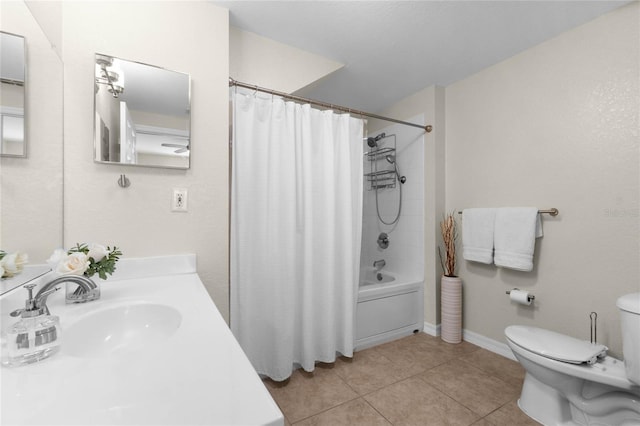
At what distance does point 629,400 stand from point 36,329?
7.68 ft

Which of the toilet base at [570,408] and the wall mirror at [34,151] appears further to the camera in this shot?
the toilet base at [570,408]

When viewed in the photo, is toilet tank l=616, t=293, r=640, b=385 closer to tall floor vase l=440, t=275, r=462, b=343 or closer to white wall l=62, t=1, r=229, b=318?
tall floor vase l=440, t=275, r=462, b=343

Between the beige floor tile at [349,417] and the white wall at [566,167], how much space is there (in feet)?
4.42

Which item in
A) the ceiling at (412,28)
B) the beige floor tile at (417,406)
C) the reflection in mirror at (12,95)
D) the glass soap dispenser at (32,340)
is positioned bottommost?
the beige floor tile at (417,406)

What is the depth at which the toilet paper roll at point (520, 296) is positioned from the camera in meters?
1.96

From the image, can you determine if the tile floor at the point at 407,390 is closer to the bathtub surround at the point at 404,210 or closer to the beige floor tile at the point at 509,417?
the beige floor tile at the point at 509,417

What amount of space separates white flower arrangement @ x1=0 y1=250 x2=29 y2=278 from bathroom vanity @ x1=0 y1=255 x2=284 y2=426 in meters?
0.07

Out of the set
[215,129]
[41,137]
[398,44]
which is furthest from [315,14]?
[41,137]

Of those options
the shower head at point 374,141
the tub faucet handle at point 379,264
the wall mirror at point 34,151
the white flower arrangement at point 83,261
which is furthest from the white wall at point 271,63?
the tub faucet handle at point 379,264

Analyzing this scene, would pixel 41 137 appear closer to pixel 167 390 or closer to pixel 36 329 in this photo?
pixel 36 329

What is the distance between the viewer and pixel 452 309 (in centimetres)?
242

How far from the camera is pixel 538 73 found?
200 cm

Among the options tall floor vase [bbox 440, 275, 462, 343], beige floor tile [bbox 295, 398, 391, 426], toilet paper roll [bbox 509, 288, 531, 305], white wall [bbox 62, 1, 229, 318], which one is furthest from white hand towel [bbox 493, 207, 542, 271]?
white wall [bbox 62, 1, 229, 318]

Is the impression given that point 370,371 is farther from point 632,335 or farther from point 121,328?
point 121,328
